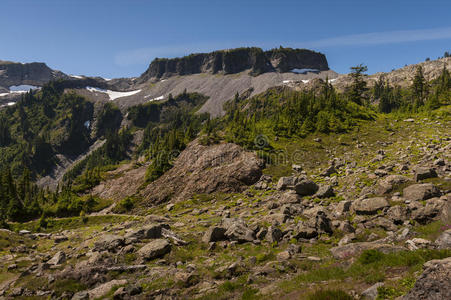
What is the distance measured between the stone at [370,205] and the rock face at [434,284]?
13817mm

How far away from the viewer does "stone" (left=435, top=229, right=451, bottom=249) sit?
13517 mm

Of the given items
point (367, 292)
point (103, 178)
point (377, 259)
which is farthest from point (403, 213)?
point (103, 178)

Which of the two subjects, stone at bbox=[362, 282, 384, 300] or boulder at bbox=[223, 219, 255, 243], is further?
boulder at bbox=[223, 219, 255, 243]

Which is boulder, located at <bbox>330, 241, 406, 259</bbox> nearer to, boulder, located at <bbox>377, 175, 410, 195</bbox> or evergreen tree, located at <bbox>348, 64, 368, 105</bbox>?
boulder, located at <bbox>377, 175, 410, 195</bbox>

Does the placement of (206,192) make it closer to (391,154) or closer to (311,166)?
(311,166)

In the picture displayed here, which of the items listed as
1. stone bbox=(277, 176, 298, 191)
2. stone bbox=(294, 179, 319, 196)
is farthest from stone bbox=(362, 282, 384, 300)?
stone bbox=(277, 176, 298, 191)

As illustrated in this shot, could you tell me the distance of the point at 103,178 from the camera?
278ft

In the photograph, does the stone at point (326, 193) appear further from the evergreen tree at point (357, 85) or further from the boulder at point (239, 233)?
the evergreen tree at point (357, 85)

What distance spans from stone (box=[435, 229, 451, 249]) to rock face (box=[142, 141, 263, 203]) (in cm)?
3750

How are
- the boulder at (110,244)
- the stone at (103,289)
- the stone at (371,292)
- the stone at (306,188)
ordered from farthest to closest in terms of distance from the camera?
the stone at (306,188)
the boulder at (110,244)
the stone at (103,289)
the stone at (371,292)

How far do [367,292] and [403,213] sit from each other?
526 inches

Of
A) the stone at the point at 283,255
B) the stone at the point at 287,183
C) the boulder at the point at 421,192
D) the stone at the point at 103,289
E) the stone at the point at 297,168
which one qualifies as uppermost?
the boulder at the point at 421,192

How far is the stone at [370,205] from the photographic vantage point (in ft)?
73.4

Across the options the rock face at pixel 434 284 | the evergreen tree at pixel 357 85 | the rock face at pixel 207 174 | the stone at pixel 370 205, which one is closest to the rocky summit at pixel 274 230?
the rock face at pixel 434 284
